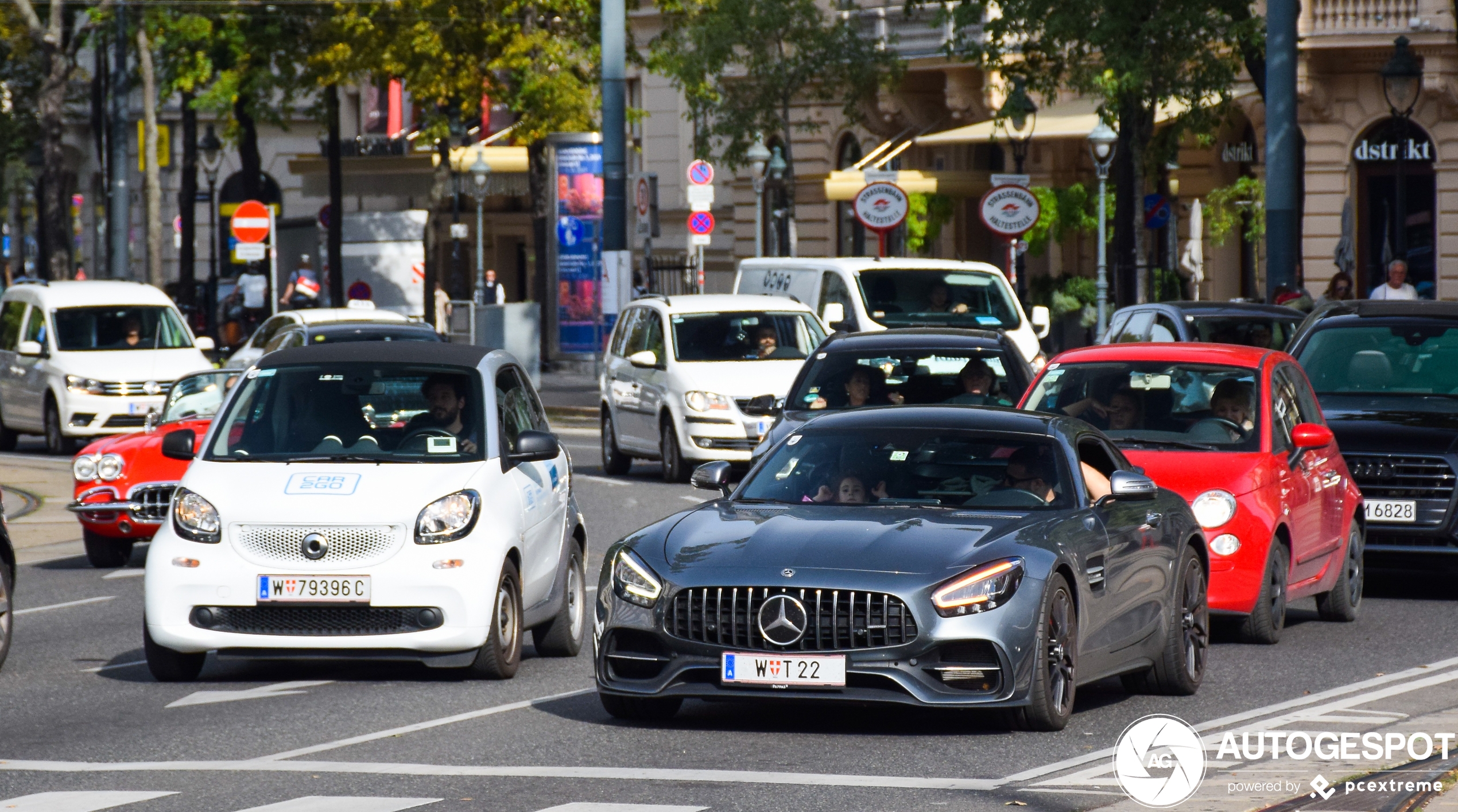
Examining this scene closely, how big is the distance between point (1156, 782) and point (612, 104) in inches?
1123

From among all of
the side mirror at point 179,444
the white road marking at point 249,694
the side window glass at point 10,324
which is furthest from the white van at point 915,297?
the white road marking at point 249,694

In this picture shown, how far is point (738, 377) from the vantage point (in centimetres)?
2308

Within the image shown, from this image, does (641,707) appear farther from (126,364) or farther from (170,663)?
(126,364)

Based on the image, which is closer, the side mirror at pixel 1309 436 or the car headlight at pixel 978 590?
the car headlight at pixel 978 590

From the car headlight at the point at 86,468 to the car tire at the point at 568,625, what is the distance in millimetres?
5742

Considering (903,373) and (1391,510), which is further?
(903,373)

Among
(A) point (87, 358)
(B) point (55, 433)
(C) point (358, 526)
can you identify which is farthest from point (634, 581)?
(B) point (55, 433)

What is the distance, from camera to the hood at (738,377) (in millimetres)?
22969

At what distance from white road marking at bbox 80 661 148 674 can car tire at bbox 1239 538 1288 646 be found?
5.40 meters

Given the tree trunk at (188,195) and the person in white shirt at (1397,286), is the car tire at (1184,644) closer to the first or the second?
the person in white shirt at (1397,286)

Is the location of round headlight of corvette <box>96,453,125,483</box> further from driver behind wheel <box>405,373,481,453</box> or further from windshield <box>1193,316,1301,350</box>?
windshield <box>1193,316,1301,350</box>

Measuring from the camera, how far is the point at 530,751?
9.21 m

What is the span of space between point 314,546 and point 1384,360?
798cm

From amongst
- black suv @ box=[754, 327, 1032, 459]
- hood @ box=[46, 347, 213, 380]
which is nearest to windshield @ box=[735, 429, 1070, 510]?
black suv @ box=[754, 327, 1032, 459]
